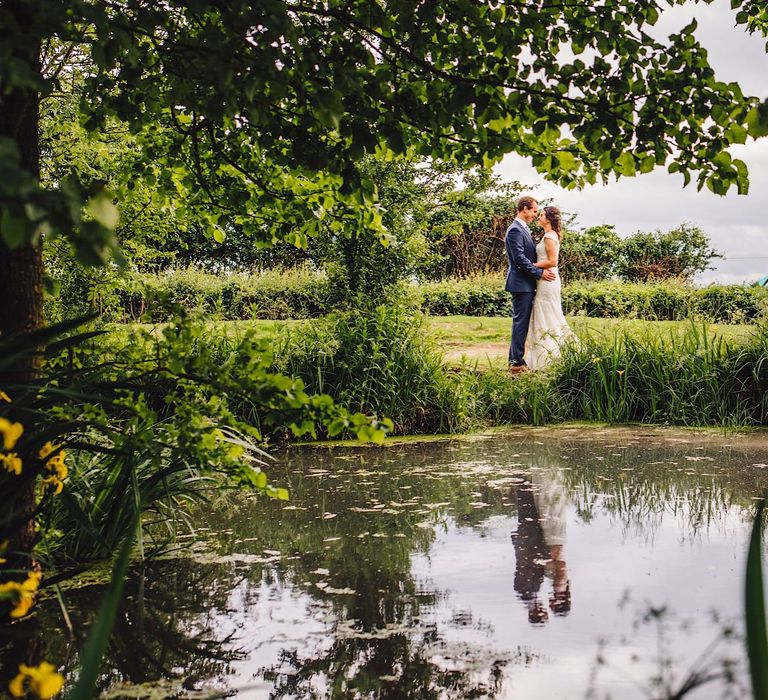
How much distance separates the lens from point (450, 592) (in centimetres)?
316

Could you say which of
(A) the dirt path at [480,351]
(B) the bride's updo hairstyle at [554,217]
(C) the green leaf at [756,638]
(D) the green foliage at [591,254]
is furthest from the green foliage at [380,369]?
(D) the green foliage at [591,254]

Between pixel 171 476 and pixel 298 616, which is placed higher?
pixel 171 476

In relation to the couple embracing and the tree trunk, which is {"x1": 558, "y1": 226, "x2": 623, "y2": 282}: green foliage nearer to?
the couple embracing

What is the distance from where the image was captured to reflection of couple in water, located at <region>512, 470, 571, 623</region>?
305 cm

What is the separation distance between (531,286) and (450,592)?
7.71 metres

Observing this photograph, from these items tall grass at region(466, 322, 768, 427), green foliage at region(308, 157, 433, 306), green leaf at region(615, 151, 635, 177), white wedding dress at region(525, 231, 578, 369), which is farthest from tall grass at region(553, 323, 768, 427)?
green leaf at region(615, 151, 635, 177)

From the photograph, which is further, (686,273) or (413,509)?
(686,273)

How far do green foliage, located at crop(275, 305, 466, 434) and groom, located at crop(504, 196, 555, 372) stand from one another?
2.66 m

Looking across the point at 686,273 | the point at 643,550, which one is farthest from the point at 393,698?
the point at 686,273

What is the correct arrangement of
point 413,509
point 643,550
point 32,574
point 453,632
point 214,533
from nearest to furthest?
point 32,574 → point 453,632 → point 643,550 → point 214,533 → point 413,509

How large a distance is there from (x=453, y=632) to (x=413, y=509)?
1.84 m

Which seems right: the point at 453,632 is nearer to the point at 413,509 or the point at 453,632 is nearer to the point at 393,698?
the point at 393,698

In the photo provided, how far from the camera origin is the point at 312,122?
3.42 meters

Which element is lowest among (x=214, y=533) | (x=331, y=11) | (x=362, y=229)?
(x=214, y=533)
